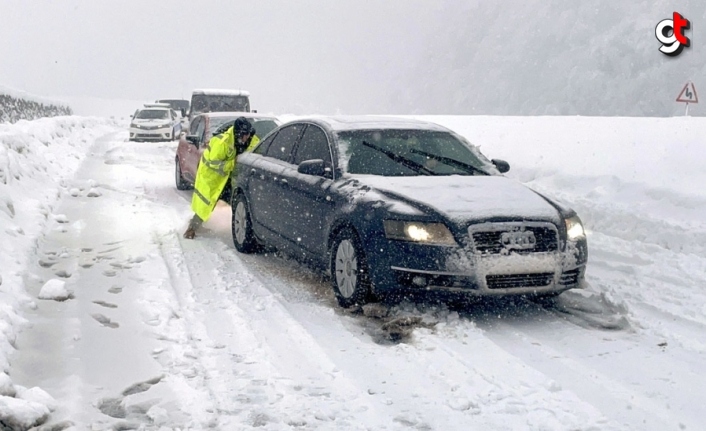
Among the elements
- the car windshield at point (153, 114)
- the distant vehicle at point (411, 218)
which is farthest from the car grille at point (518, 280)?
the car windshield at point (153, 114)

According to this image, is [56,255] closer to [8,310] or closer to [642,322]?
[8,310]

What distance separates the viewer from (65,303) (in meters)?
5.99

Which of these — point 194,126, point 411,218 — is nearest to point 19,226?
point 411,218

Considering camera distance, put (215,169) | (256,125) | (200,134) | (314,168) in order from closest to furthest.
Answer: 1. (314,168)
2. (215,169)
3. (256,125)
4. (200,134)

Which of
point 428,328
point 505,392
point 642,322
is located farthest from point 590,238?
point 505,392

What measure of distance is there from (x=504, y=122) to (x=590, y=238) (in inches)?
531

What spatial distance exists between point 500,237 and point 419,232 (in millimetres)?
591

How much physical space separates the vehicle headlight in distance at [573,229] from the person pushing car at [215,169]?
4.37m

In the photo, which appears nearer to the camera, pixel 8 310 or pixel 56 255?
pixel 8 310

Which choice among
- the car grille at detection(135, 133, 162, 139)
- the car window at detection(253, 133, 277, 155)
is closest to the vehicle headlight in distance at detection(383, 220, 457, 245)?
the car window at detection(253, 133, 277, 155)

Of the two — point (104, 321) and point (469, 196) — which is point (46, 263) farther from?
point (469, 196)

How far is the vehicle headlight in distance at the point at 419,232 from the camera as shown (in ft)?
18.0

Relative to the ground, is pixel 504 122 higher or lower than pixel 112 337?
higher

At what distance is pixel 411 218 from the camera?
558cm
